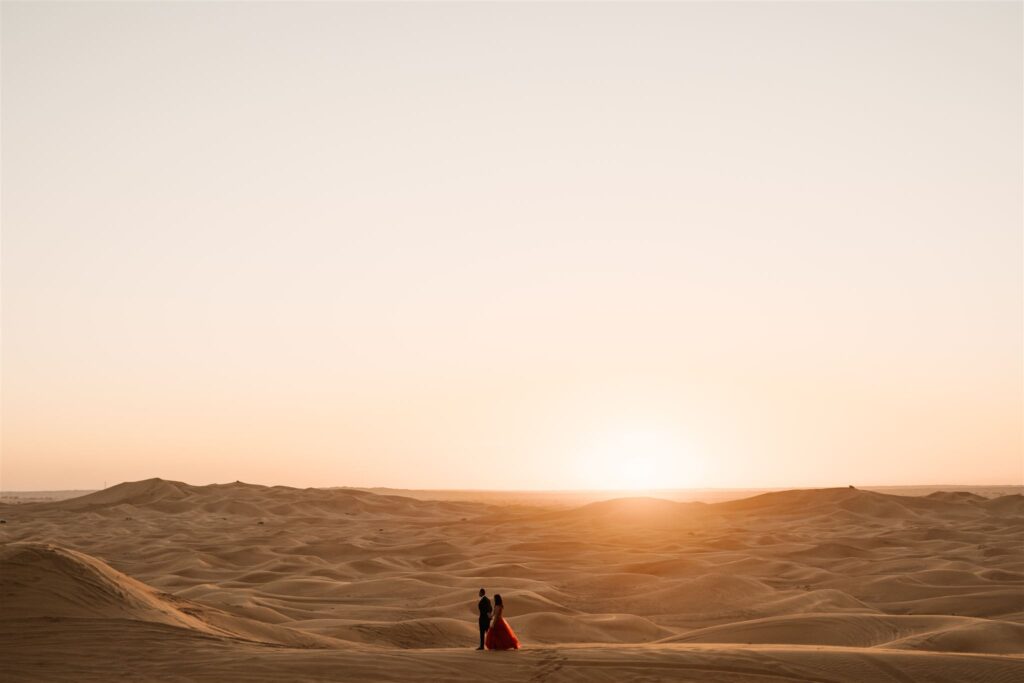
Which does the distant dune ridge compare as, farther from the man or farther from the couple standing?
the man

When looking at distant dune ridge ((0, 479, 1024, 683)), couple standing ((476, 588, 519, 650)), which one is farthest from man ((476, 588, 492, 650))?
distant dune ridge ((0, 479, 1024, 683))

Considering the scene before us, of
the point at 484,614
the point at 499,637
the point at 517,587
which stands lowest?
the point at 517,587

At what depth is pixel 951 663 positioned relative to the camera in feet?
39.6

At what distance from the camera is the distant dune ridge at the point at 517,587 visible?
11594 millimetres

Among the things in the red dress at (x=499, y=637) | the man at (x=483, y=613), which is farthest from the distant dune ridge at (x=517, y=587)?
the man at (x=483, y=613)

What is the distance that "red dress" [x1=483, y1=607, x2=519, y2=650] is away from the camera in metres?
12.4

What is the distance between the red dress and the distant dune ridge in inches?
11.4

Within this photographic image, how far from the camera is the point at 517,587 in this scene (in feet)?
Result: 74.4

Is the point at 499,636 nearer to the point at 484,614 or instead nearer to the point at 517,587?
the point at 484,614

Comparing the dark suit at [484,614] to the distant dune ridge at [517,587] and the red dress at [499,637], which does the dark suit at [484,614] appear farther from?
the distant dune ridge at [517,587]

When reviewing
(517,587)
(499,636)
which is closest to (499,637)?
(499,636)

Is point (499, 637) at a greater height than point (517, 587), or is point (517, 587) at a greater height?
point (499, 637)

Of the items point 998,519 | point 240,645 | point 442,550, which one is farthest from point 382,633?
point 998,519

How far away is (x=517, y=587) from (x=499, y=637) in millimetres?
10420
